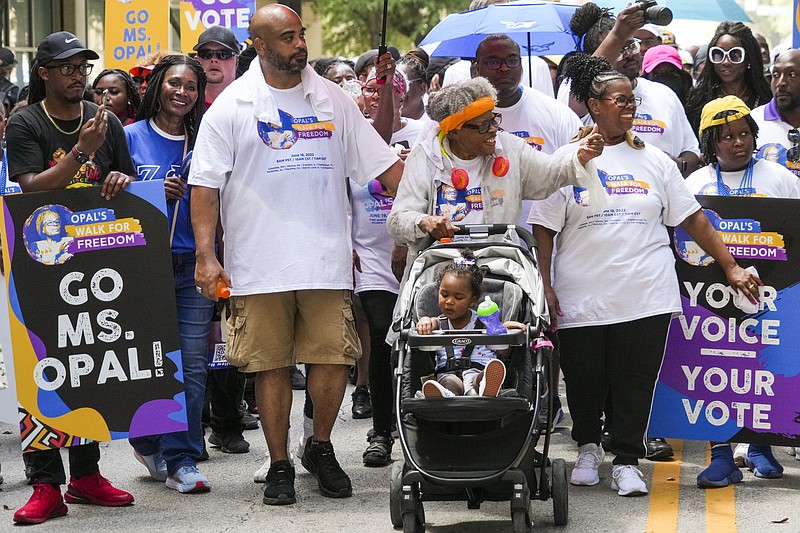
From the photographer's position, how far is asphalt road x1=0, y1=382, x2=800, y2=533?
20.3 ft

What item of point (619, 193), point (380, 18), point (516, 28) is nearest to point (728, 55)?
point (516, 28)

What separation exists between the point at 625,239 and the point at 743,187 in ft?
2.81

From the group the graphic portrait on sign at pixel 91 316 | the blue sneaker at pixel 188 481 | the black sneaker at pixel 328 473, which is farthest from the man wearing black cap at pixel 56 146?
the black sneaker at pixel 328 473

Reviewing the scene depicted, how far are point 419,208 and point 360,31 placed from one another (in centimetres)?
2523

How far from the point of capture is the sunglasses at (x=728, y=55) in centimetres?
898

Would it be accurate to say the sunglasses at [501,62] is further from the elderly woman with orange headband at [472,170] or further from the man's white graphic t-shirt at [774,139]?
the man's white graphic t-shirt at [774,139]

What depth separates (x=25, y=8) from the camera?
20.9 m

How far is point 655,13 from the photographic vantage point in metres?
7.63

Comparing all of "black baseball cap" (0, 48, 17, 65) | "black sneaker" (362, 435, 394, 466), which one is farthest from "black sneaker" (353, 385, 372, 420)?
"black baseball cap" (0, 48, 17, 65)

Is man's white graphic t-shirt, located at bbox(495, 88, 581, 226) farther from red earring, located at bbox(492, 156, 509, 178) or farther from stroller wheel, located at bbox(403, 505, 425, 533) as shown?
stroller wheel, located at bbox(403, 505, 425, 533)

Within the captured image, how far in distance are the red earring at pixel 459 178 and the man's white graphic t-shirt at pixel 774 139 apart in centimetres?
213

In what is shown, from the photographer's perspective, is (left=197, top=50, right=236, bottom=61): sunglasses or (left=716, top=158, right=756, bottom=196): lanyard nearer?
(left=716, top=158, right=756, bottom=196): lanyard

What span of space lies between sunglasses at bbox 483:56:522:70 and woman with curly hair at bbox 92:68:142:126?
7.72 ft

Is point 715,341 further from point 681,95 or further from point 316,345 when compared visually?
point 681,95
